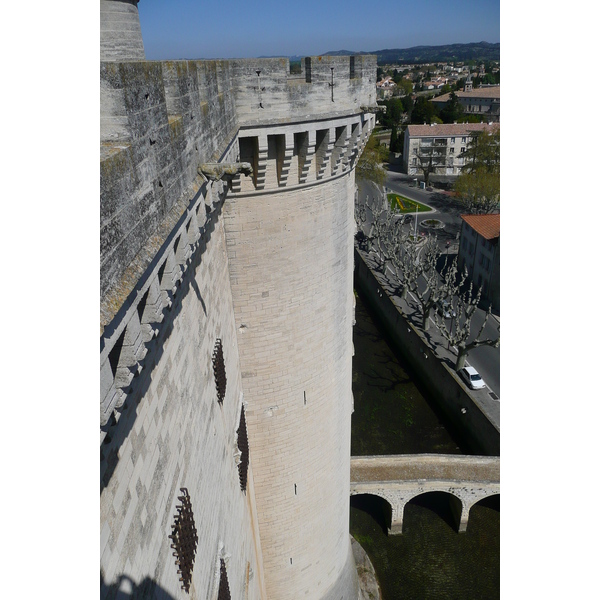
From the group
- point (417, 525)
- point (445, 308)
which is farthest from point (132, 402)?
point (445, 308)

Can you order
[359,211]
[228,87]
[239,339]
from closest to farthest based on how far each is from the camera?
1. [228,87]
2. [239,339]
3. [359,211]

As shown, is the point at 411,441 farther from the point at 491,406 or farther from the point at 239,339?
the point at 239,339

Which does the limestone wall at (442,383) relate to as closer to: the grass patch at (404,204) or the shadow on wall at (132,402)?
the shadow on wall at (132,402)

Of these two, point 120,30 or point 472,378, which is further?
point 472,378

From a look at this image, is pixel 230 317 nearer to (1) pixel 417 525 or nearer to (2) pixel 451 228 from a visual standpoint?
(1) pixel 417 525

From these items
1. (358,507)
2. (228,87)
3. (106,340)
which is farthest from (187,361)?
(358,507)
